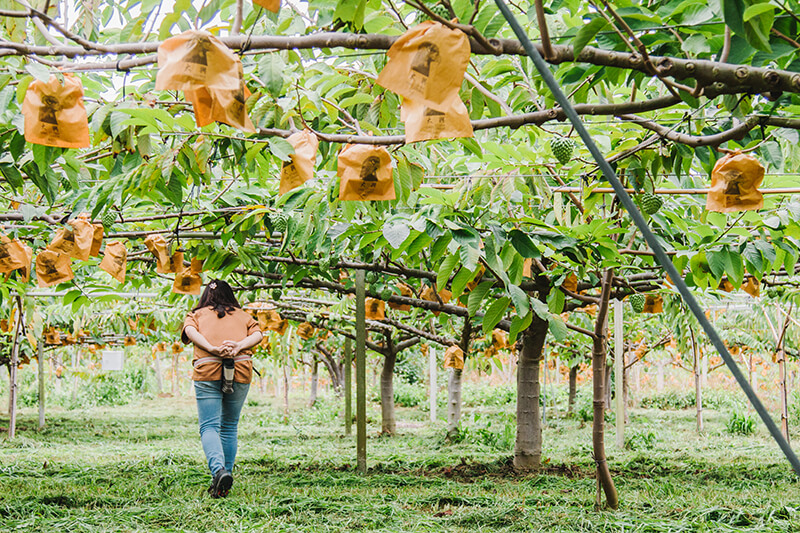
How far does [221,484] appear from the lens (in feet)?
12.5

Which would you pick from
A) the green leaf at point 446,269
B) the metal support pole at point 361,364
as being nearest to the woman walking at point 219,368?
the metal support pole at point 361,364

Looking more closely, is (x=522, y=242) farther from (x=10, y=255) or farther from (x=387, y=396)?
(x=387, y=396)

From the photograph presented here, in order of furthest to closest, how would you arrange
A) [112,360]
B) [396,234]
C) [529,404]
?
[112,360] < [529,404] < [396,234]

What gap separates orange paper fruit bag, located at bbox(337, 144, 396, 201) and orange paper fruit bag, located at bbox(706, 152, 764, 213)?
0.98 metres

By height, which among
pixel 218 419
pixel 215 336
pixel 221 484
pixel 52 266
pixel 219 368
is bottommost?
pixel 221 484

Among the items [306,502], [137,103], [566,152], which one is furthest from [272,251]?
[566,152]

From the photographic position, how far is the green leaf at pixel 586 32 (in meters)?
1.17

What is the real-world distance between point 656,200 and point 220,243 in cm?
233

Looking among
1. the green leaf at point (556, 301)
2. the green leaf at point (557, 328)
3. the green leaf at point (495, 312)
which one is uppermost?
the green leaf at point (556, 301)

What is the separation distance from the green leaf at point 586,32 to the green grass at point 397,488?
2537 millimetres

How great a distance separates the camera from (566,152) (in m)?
2.05

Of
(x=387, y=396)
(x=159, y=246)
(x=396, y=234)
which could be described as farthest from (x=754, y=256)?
(x=387, y=396)

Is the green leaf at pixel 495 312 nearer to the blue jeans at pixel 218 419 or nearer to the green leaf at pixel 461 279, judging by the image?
the green leaf at pixel 461 279

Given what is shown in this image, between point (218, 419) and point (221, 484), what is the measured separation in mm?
381
